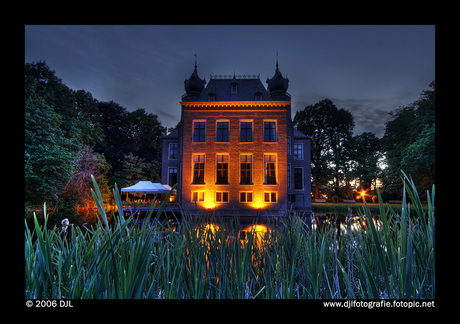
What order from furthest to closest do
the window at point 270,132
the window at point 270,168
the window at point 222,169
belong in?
1. the window at point 270,132
2. the window at point 222,169
3. the window at point 270,168

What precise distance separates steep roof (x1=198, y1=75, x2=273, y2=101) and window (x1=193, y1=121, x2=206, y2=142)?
206cm

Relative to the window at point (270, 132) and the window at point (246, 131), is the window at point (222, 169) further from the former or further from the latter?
the window at point (270, 132)

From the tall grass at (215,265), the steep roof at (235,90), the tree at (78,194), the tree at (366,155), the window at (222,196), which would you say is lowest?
the window at (222,196)

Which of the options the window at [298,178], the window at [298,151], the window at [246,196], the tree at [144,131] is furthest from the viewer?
the window at [298,151]

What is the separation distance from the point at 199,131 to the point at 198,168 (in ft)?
9.19

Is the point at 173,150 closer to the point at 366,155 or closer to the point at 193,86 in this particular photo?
the point at 193,86

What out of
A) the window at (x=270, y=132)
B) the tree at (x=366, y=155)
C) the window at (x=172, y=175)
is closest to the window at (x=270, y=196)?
the window at (x=270, y=132)

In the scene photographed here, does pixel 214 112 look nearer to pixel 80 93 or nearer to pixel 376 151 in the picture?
pixel 80 93

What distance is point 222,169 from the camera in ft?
52.7

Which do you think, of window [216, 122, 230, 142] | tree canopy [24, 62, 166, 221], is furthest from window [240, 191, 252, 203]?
tree canopy [24, 62, 166, 221]

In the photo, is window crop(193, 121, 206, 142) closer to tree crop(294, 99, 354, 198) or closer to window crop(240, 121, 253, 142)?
window crop(240, 121, 253, 142)

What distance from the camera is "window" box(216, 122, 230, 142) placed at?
1627 centimetres

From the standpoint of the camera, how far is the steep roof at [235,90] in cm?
1666
